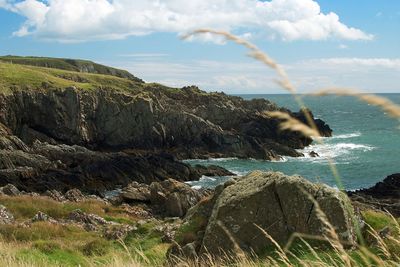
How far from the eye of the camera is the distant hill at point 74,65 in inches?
6053

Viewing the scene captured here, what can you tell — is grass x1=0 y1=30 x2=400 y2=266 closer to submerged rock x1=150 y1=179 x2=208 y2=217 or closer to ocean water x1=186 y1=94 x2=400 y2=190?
submerged rock x1=150 y1=179 x2=208 y2=217

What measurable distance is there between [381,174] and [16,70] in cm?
6472

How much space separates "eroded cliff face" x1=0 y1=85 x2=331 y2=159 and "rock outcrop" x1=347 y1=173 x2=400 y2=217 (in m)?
22.1

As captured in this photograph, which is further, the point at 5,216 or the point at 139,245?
the point at 5,216

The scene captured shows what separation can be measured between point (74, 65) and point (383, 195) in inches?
5281

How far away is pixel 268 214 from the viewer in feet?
43.9

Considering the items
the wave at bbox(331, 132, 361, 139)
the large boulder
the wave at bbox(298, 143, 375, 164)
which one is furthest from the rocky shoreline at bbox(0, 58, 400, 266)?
the wave at bbox(331, 132, 361, 139)

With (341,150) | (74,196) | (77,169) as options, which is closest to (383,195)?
(74,196)

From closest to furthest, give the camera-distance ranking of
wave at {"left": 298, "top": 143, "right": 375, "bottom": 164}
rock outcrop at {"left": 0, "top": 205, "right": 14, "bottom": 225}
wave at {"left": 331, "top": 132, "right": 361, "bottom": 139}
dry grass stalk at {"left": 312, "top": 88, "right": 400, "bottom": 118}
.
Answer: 1. dry grass stalk at {"left": 312, "top": 88, "right": 400, "bottom": 118}
2. rock outcrop at {"left": 0, "top": 205, "right": 14, "bottom": 225}
3. wave at {"left": 298, "top": 143, "right": 375, "bottom": 164}
4. wave at {"left": 331, "top": 132, "right": 361, "bottom": 139}

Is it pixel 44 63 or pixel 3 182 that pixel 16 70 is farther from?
pixel 44 63

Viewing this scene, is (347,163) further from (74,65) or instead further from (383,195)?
(74,65)

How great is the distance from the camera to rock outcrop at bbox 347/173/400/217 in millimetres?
41625

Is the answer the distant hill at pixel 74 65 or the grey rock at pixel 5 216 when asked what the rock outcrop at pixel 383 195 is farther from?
the distant hill at pixel 74 65

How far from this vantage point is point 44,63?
506 ft
